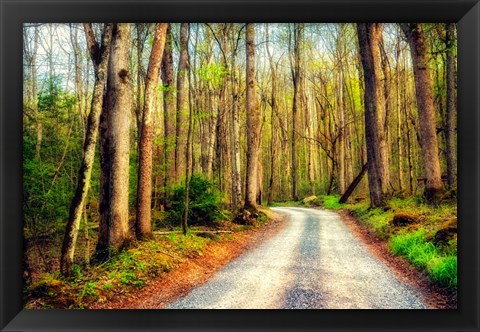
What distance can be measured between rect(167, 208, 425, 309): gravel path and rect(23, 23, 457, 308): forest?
0.55 m

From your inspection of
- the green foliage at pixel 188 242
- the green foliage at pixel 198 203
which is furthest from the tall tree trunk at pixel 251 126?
the green foliage at pixel 188 242

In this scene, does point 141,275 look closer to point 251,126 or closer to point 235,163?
point 235,163

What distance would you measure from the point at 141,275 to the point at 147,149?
2203mm

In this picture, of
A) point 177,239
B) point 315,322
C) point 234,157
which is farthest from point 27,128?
point 234,157

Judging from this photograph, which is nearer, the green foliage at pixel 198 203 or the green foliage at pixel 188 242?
the green foliage at pixel 188 242

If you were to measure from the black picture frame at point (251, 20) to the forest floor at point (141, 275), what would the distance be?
50 centimetres

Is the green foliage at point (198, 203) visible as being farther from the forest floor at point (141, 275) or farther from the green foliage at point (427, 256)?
the green foliage at point (427, 256)

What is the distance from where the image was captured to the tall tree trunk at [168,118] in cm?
724

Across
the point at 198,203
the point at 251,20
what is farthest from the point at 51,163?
the point at 251,20

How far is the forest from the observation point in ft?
16.4

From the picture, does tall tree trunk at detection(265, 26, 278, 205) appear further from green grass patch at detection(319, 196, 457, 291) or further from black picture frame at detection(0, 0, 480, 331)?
black picture frame at detection(0, 0, 480, 331)

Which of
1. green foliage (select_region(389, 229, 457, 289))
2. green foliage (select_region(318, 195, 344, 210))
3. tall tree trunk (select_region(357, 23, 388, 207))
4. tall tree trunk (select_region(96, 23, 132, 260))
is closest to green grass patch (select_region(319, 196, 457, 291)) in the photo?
green foliage (select_region(389, 229, 457, 289))

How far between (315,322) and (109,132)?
3977 mm
